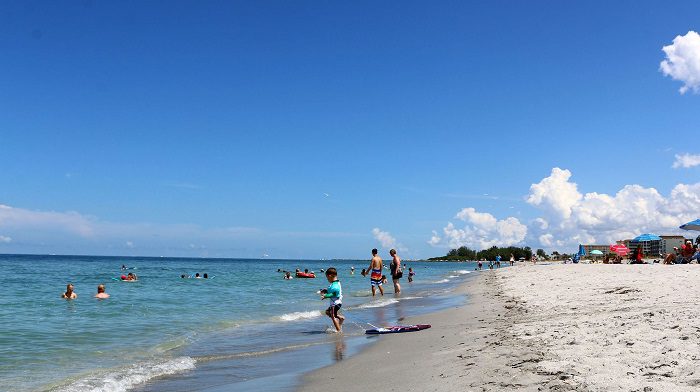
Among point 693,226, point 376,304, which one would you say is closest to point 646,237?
point 693,226

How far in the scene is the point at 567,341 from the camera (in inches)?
259

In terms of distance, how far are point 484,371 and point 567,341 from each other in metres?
1.66

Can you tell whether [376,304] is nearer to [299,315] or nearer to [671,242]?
[299,315]

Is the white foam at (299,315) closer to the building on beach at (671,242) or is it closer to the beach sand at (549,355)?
the beach sand at (549,355)

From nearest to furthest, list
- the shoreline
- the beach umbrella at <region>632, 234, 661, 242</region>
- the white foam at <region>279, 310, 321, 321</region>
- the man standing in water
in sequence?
the shoreline
the white foam at <region>279, 310, 321, 321</region>
the man standing in water
the beach umbrella at <region>632, 234, 661, 242</region>

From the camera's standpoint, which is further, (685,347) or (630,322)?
(630,322)

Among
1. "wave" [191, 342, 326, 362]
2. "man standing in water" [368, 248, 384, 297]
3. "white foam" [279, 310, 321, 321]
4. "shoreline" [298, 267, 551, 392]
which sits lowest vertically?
"white foam" [279, 310, 321, 321]

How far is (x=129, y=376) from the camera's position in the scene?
303 inches

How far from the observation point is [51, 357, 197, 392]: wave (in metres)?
7.02

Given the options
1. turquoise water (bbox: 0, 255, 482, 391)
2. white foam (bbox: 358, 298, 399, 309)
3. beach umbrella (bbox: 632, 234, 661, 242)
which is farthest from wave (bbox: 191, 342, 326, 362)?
beach umbrella (bbox: 632, 234, 661, 242)

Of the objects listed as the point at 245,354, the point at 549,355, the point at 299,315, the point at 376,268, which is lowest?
the point at 299,315

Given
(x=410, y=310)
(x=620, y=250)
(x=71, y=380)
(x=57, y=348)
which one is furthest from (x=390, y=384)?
(x=620, y=250)

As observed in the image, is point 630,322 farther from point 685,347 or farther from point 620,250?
point 620,250

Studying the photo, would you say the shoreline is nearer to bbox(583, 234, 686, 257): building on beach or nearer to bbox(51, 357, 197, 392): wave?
bbox(51, 357, 197, 392): wave
